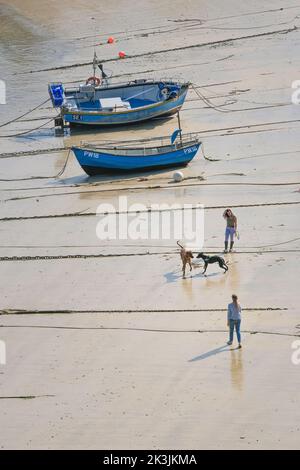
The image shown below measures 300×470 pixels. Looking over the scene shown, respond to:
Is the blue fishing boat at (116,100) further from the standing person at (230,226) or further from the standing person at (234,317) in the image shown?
the standing person at (234,317)

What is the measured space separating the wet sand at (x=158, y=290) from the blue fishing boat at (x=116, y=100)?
49 cm

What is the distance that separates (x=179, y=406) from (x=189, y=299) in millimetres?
3976

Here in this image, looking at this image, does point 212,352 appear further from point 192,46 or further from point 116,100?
point 192,46

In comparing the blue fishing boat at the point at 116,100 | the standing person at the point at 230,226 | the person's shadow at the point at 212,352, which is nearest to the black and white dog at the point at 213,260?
the standing person at the point at 230,226

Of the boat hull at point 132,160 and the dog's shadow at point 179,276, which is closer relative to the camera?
the dog's shadow at point 179,276

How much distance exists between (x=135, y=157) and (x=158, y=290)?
29.0ft

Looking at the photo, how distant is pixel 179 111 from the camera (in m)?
34.3

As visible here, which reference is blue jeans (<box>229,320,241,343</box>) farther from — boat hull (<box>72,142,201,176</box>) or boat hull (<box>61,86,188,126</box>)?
boat hull (<box>61,86,188,126</box>)

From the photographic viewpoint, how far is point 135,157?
2839 cm

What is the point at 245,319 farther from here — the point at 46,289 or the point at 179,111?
the point at 179,111

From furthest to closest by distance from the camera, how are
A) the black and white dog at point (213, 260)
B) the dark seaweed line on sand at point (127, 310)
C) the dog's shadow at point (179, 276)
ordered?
the dog's shadow at point (179, 276) < the black and white dog at point (213, 260) < the dark seaweed line on sand at point (127, 310)

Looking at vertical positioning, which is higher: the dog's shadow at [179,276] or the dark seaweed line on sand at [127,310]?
the dog's shadow at [179,276]

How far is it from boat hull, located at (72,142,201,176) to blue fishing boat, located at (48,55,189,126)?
5377 millimetres

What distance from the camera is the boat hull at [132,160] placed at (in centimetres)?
2838
